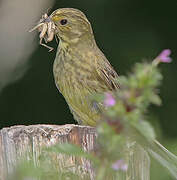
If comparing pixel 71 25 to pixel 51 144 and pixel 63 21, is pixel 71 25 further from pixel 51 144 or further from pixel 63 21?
pixel 51 144

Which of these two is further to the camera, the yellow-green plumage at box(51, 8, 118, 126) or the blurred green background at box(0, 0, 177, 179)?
the blurred green background at box(0, 0, 177, 179)

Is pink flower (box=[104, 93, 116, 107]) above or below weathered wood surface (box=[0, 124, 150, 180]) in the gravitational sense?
above

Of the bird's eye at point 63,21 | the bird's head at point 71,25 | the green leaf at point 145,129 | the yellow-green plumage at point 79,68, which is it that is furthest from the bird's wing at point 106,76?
the green leaf at point 145,129

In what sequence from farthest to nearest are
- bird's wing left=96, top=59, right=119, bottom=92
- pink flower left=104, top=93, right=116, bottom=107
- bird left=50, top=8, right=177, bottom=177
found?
bird's wing left=96, top=59, right=119, bottom=92
bird left=50, top=8, right=177, bottom=177
pink flower left=104, top=93, right=116, bottom=107

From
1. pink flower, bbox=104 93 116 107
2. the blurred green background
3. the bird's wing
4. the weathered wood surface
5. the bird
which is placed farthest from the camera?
the blurred green background

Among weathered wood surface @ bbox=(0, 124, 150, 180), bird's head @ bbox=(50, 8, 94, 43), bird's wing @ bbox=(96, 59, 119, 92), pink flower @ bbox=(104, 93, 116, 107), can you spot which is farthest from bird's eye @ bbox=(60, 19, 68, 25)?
pink flower @ bbox=(104, 93, 116, 107)

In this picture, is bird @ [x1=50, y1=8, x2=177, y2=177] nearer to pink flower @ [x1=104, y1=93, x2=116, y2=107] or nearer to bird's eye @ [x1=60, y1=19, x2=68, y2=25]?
bird's eye @ [x1=60, y1=19, x2=68, y2=25]

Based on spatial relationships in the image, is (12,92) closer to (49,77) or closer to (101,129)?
(49,77)
